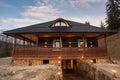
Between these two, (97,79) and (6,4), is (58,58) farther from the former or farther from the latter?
(6,4)

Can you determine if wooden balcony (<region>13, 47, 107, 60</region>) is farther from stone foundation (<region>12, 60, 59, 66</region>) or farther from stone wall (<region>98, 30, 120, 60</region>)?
stone wall (<region>98, 30, 120, 60</region>)

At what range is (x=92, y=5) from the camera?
29.4 m

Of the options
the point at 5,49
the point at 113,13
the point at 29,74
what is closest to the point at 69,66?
the point at 29,74

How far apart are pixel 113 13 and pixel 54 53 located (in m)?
23.8

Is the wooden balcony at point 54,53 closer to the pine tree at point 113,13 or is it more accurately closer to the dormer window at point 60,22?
the dormer window at point 60,22

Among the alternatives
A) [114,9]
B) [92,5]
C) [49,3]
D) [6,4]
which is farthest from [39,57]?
[114,9]

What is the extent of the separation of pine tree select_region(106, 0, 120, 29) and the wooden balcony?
18.0 metres

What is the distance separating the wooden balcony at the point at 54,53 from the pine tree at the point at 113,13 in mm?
18006

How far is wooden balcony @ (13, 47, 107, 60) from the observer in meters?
20.6

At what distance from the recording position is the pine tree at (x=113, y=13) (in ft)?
120

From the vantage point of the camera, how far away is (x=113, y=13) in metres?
38.3

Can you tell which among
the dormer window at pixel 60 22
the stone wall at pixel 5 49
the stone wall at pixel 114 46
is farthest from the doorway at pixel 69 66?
the stone wall at pixel 5 49

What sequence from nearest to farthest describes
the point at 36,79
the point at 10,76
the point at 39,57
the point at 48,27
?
the point at 36,79, the point at 10,76, the point at 39,57, the point at 48,27

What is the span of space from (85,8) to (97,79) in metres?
20.3
